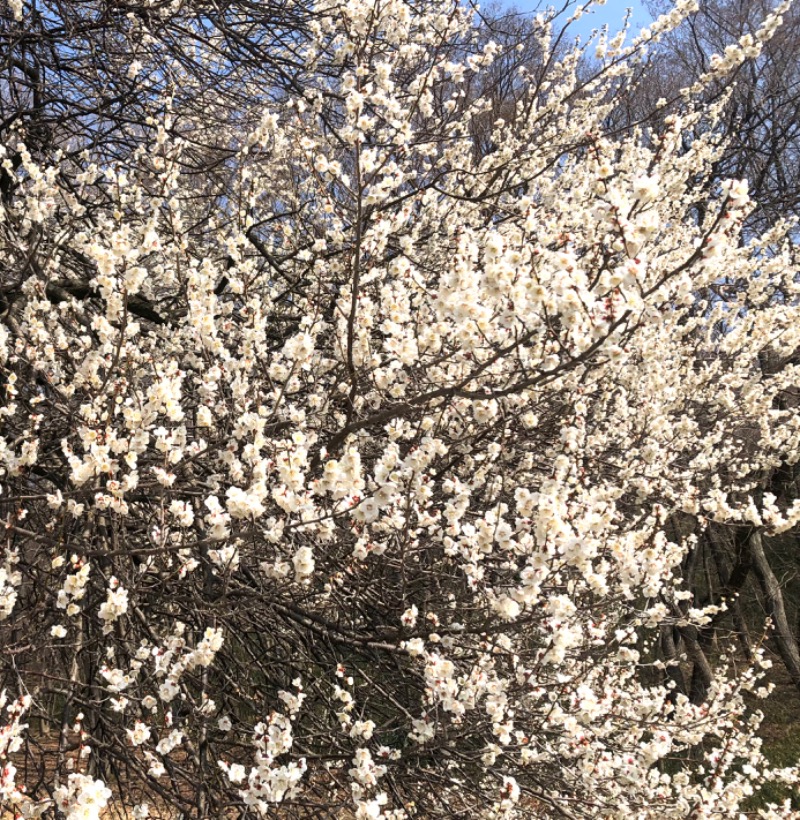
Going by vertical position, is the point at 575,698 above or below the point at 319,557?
below

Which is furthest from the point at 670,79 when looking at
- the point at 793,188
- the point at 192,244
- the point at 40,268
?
the point at 40,268

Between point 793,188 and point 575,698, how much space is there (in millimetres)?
12078

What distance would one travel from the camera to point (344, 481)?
7.86ft

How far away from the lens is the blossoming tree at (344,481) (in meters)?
2.57

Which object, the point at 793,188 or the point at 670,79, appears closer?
the point at 793,188

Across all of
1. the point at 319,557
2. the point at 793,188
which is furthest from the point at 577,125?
the point at 793,188

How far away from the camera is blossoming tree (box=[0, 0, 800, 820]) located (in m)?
2.57

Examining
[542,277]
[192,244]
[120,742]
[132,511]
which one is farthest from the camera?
[192,244]

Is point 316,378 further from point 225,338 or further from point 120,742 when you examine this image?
point 120,742

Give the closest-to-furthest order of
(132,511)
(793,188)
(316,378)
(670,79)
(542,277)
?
(542,277) → (132,511) → (316,378) → (793,188) → (670,79)

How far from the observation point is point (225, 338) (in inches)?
169

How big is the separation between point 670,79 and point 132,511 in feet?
44.8

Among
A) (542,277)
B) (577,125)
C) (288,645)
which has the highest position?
(577,125)

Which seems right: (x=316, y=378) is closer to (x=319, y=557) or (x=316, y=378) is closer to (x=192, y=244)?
(x=319, y=557)
